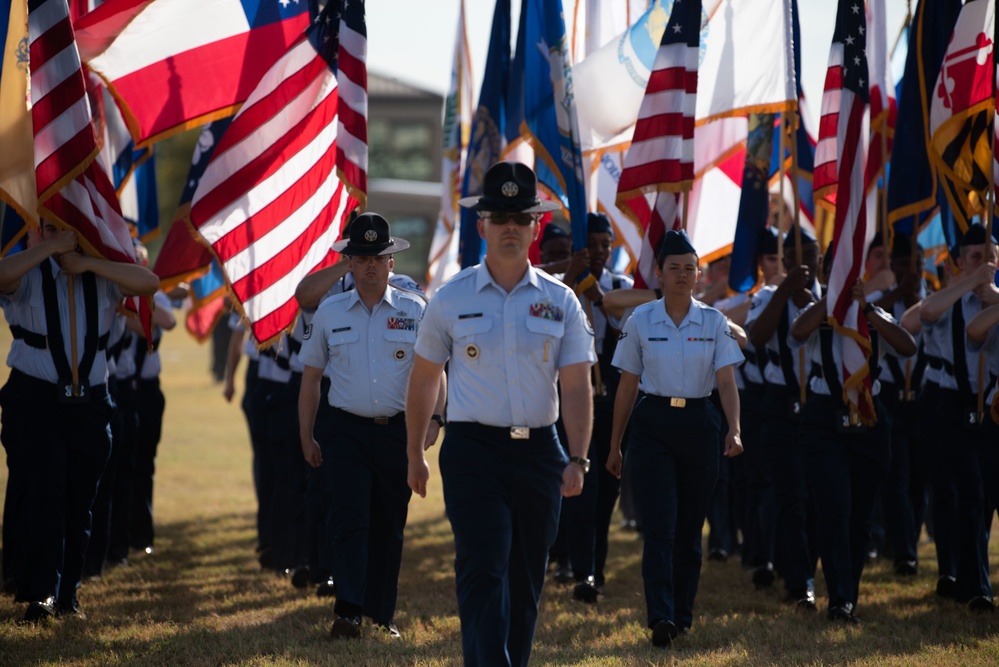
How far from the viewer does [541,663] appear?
664 centimetres

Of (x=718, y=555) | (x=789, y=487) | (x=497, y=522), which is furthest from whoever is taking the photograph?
(x=718, y=555)

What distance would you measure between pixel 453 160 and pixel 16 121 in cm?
579

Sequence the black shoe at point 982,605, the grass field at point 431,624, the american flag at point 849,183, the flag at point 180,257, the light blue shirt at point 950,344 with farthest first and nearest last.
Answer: the flag at point 180,257 → the light blue shirt at point 950,344 → the black shoe at point 982,605 → the american flag at point 849,183 → the grass field at point 431,624

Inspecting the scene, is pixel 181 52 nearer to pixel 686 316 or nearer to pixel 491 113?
pixel 491 113

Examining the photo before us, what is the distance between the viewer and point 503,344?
526cm

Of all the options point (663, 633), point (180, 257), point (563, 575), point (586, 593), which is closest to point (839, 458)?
point (663, 633)

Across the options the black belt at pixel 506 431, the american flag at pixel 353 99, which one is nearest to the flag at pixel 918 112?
the american flag at pixel 353 99

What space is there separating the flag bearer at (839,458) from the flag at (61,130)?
458cm

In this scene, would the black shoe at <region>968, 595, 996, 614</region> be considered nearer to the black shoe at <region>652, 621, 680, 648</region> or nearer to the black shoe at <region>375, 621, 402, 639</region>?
the black shoe at <region>652, 621, 680, 648</region>

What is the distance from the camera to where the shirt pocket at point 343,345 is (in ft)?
23.9

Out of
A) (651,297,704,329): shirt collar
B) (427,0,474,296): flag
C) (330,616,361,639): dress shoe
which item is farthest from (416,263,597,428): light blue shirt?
(427,0,474,296): flag

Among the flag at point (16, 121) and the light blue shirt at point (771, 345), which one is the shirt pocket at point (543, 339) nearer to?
the light blue shirt at point (771, 345)

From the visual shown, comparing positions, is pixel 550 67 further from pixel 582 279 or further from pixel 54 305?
pixel 54 305

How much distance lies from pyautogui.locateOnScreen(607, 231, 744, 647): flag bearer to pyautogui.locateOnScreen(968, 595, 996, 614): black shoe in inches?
80.1
